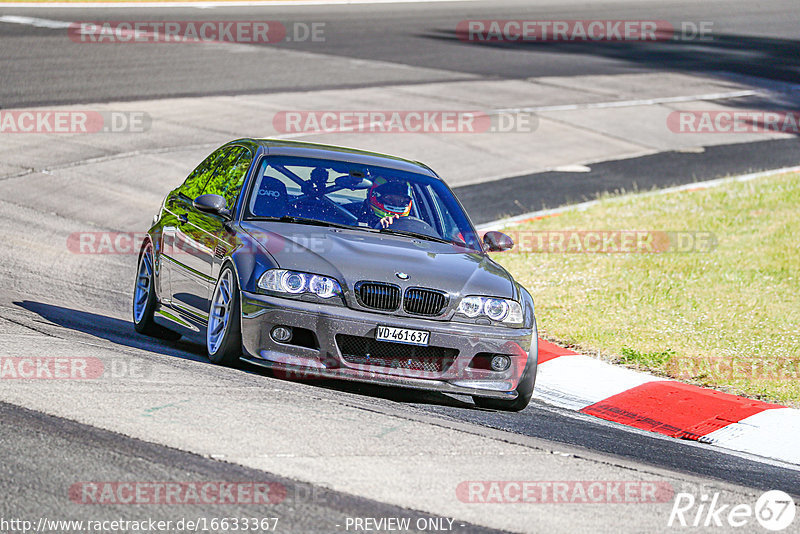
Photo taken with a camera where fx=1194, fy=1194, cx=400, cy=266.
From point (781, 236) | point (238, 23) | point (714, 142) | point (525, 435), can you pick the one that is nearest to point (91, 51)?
point (238, 23)

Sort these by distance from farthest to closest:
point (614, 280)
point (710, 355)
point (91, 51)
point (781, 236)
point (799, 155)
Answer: point (91, 51) → point (799, 155) → point (781, 236) → point (614, 280) → point (710, 355)

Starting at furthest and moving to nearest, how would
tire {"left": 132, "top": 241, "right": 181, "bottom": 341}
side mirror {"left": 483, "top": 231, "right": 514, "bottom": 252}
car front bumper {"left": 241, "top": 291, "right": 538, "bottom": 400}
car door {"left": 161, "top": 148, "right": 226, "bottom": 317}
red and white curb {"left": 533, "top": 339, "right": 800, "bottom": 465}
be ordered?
tire {"left": 132, "top": 241, "right": 181, "bottom": 341} → side mirror {"left": 483, "top": 231, "right": 514, "bottom": 252} → car door {"left": 161, "top": 148, "right": 226, "bottom": 317} → red and white curb {"left": 533, "top": 339, "right": 800, "bottom": 465} → car front bumper {"left": 241, "top": 291, "right": 538, "bottom": 400}

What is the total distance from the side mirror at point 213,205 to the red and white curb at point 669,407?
2.62 m

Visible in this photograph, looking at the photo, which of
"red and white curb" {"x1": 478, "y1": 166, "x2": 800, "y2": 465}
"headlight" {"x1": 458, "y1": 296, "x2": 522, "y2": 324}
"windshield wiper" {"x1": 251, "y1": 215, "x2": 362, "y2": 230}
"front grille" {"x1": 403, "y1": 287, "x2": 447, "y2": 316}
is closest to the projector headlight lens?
"headlight" {"x1": 458, "y1": 296, "x2": 522, "y2": 324}

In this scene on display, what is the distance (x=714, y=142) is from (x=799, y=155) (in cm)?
181

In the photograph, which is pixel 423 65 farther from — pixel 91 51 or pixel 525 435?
pixel 525 435

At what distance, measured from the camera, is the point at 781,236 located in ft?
47.6

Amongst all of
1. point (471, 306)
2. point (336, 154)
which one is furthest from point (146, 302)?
point (471, 306)

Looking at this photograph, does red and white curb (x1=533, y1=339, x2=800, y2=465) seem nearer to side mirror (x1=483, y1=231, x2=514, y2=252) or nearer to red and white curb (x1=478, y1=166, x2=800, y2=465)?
red and white curb (x1=478, y1=166, x2=800, y2=465)

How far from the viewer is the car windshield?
8.42 metres

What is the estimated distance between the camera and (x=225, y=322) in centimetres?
762

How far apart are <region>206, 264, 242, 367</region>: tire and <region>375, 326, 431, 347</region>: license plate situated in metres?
0.90

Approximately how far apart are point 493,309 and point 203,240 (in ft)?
7.16

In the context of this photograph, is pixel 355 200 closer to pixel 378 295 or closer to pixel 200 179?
pixel 378 295
